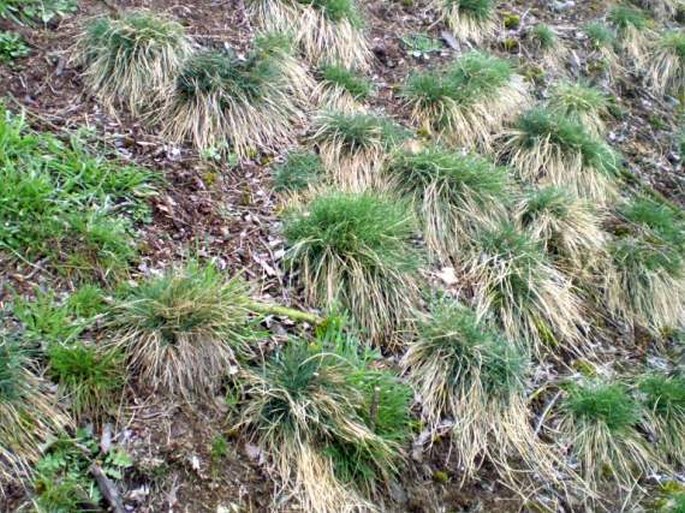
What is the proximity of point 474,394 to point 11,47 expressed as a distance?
3765 mm

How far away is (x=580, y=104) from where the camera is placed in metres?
6.48

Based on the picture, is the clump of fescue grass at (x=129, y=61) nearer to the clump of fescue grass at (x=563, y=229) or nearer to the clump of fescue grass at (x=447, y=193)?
the clump of fescue grass at (x=447, y=193)

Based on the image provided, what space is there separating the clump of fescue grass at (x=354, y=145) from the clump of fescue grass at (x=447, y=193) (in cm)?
13

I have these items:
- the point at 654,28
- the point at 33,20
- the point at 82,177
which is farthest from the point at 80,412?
the point at 654,28

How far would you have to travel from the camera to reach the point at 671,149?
692cm

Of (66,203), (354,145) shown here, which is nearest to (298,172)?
(354,145)

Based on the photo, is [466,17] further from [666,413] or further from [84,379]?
[84,379]

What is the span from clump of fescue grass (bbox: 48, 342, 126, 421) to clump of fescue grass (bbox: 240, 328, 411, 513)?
2.17ft

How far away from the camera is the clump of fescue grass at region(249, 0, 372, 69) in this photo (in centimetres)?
601

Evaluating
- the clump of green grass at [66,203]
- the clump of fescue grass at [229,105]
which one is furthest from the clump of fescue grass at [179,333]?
the clump of fescue grass at [229,105]

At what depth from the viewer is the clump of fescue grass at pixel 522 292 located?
4836 mm

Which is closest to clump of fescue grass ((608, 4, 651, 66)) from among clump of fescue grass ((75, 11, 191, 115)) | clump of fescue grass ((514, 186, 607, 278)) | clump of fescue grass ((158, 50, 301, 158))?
clump of fescue grass ((514, 186, 607, 278))

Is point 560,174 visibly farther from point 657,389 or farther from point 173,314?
point 173,314

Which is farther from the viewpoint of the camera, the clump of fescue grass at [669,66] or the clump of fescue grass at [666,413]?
the clump of fescue grass at [669,66]
